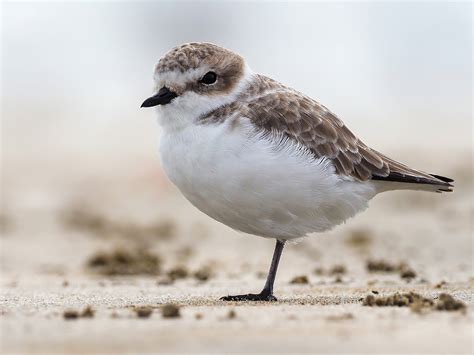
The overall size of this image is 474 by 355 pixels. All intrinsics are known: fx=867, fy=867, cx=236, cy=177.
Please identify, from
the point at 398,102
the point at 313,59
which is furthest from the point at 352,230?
the point at 313,59

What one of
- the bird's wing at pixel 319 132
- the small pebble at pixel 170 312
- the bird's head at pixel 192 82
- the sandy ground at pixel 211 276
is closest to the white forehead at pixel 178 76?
the bird's head at pixel 192 82

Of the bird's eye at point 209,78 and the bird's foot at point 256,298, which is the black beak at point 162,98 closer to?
the bird's eye at point 209,78

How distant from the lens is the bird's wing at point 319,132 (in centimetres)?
547

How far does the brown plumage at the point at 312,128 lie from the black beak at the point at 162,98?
25 cm

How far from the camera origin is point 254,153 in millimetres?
5145

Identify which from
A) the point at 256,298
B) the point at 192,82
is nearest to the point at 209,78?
the point at 192,82

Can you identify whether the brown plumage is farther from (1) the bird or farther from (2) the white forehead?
(2) the white forehead

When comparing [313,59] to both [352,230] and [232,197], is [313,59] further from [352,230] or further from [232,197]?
[232,197]

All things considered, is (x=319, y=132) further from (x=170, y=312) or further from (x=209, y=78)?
(x=170, y=312)

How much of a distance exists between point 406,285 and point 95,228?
17.0 ft

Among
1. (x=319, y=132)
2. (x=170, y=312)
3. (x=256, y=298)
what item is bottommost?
(x=170, y=312)

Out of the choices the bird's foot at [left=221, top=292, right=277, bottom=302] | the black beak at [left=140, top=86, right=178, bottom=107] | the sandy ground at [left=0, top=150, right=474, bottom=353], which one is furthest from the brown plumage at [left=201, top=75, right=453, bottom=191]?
the bird's foot at [left=221, top=292, right=277, bottom=302]

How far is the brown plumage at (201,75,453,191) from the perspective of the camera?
5430 mm

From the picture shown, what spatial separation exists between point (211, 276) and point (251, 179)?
2493mm
